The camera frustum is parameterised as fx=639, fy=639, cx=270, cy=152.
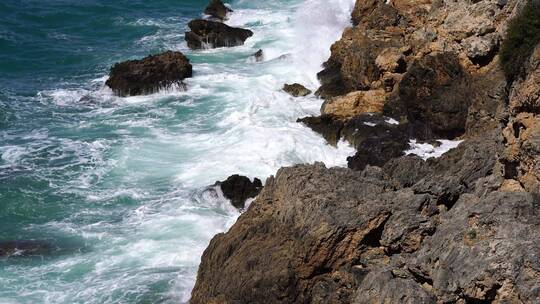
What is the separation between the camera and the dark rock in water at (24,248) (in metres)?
23.3

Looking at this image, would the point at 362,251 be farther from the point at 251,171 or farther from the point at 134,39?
the point at 134,39

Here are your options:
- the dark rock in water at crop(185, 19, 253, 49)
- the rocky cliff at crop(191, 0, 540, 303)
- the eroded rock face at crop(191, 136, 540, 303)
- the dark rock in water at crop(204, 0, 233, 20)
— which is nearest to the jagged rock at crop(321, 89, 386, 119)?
the rocky cliff at crop(191, 0, 540, 303)

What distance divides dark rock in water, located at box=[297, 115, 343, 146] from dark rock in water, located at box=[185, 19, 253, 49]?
19112mm

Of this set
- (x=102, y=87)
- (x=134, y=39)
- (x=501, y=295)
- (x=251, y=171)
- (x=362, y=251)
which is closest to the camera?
(x=501, y=295)

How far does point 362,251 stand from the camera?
53.1 feet

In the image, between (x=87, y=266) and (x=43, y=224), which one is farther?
(x=43, y=224)

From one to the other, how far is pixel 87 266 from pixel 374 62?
18.2 meters

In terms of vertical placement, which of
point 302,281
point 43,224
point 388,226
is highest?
point 388,226

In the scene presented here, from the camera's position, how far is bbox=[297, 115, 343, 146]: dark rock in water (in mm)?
30484

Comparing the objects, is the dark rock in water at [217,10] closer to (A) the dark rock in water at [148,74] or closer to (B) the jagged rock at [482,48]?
(A) the dark rock in water at [148,74]

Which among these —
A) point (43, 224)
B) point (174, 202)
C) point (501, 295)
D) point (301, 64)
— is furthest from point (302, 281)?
point (301, 64)

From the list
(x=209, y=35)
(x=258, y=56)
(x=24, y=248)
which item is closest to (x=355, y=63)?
(x=258, y=56)

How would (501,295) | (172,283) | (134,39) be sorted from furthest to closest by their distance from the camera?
(134,39) → (172,283) → (501,295)

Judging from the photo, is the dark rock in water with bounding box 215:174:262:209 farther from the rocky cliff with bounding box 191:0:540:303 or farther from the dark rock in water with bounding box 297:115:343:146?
the rocky cliff with bounding box 191:0:540:303
